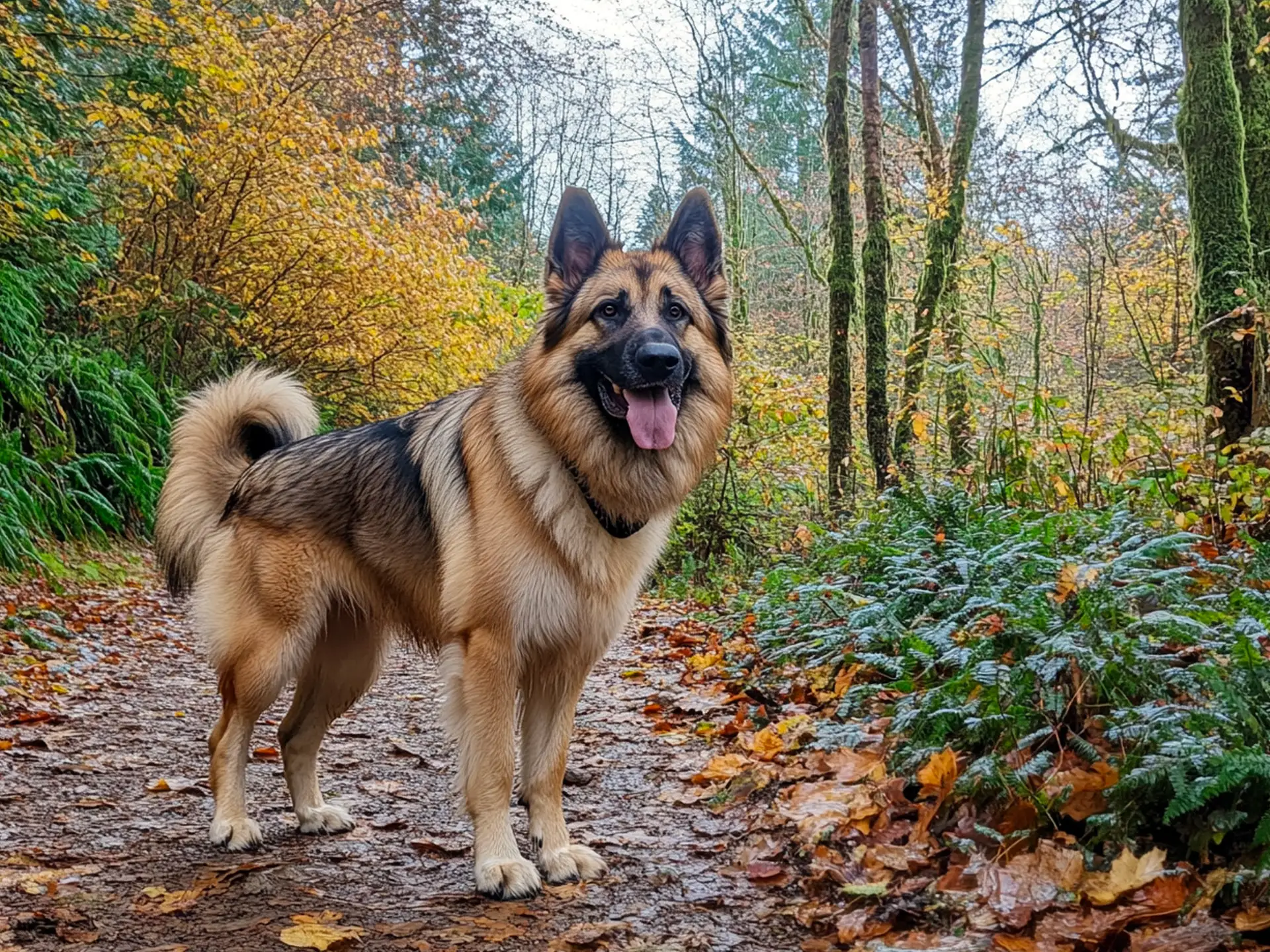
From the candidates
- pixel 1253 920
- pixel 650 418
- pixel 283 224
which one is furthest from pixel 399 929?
pixel 283 224

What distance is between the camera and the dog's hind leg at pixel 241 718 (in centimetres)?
352

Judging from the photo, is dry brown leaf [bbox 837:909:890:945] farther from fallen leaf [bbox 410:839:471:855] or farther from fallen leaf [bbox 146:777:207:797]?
fallen leaf [bbox 146:777:207:797]

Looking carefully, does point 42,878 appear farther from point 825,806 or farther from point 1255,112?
point 1255,112

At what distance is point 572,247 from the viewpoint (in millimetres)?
3660

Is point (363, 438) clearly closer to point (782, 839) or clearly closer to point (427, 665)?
point (782, 839)

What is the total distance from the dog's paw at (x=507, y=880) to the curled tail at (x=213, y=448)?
1.92 m

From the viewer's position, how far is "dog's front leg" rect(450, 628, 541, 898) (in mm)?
3027

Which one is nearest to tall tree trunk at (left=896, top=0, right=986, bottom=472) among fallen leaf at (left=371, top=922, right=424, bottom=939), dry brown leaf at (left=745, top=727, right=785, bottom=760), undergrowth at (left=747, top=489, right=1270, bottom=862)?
undergrowth at (left=747, top=489, right=1270, bottom=862)

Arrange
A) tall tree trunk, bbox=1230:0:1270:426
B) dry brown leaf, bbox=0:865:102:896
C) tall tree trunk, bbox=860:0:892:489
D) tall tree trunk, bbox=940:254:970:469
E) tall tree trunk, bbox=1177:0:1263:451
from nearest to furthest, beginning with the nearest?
dry brown leaf, bbox=0:865:102:896 < tall tree trunk, bbox=1177:0:1263:451 < tall tree trunk, bbox=1230:0:1270:426 < tall tree trunk, bbox=940:254:970:469 < tall tree trunk, bbox=860:0:892:489

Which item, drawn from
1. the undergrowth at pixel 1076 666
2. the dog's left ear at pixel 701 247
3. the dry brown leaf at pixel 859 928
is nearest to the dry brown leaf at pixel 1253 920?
the undergrowth at pixel 1076 666

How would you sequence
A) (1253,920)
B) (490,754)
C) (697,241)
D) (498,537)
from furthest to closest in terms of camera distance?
(697,241) → (498,537) → (490,754) → (1253,920)

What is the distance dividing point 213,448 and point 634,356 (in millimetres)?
2104

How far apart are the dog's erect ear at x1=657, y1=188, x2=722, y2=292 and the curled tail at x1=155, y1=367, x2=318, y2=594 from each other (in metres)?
1.89

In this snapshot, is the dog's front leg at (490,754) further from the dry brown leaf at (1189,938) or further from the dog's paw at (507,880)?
the dry brown leaf at (1189,938)
